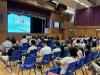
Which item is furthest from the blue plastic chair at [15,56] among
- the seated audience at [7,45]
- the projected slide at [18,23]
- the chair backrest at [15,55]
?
the projected slide at [18,23]

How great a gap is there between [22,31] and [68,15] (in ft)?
34.5

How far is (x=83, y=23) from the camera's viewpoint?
1015 inches

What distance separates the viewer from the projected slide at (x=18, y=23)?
1631cm

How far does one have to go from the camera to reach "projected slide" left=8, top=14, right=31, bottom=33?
53.5 ft

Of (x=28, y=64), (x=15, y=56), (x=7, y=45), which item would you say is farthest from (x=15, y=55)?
(x=7, y=45)

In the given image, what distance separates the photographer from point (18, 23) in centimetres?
1712

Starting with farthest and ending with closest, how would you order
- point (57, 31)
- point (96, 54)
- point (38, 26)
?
1. point (57, 31)
2. point (38, 26)
3. point (96, 54)

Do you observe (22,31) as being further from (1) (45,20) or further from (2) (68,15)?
(2) (68,15)

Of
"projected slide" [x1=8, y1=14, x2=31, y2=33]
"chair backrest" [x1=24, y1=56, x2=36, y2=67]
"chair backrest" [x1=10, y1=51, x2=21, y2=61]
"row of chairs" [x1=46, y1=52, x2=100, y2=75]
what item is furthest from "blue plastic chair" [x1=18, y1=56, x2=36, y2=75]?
"projected slide" [x1=8, y1=14, x2=31, y2=33]

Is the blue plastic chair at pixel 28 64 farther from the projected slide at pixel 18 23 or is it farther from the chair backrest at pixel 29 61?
the projected slide at pixel 18 23

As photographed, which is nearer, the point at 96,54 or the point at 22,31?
the point at 96,54

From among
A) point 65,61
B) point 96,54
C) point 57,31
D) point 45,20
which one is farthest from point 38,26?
point 65,61

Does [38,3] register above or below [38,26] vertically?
above

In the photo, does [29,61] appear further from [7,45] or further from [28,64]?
[7,45]
